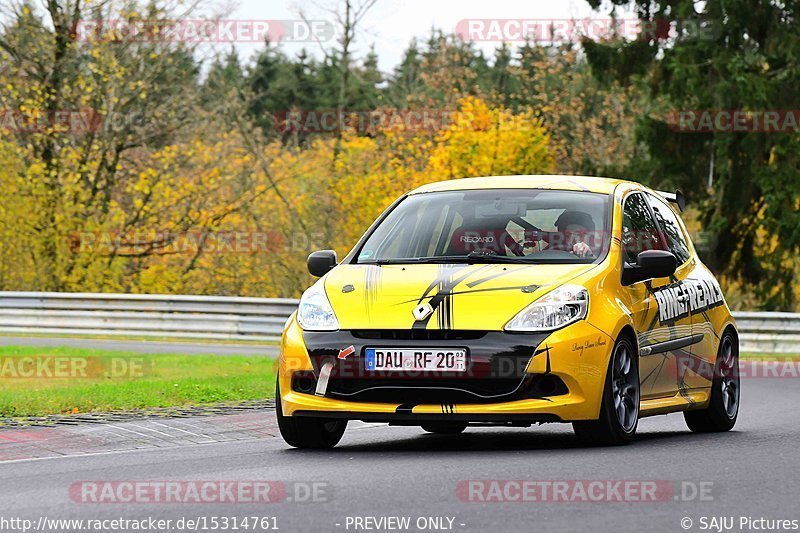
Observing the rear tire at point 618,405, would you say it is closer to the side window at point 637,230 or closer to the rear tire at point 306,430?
the side window at point 637,230

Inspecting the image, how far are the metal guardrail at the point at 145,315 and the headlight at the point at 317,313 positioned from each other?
1770cm

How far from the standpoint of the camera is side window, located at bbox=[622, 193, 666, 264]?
10.6m

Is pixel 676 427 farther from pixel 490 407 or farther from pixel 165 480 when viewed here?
pixel 165 480

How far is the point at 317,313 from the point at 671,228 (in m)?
3.39

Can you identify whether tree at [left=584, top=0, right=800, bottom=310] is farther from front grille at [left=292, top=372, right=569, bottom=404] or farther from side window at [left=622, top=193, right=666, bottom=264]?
front grille at [left=292, top=372, right=569, bottom=404]

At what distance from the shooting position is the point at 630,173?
110ft

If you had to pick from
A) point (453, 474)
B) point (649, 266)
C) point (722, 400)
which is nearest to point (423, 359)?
point (453, 474)

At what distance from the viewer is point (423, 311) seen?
9.29 metres

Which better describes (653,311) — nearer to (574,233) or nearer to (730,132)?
(574,233)

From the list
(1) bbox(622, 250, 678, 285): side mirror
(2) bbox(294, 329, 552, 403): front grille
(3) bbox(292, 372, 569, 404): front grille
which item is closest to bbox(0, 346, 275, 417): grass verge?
(2) bbox(294, 329, 552, 403): front grille

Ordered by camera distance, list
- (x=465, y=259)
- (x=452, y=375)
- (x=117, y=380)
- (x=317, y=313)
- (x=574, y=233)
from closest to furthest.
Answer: (x=452, y=375), (x=317, y=313), (x=465, y=259), (x=574, y=233), (x=117, y=380)

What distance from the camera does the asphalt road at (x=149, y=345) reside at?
24.7 m

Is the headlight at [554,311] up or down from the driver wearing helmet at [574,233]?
down

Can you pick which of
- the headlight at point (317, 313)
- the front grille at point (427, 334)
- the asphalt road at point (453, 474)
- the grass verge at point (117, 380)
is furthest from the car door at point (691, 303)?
the grass verge at point (117, 380)
